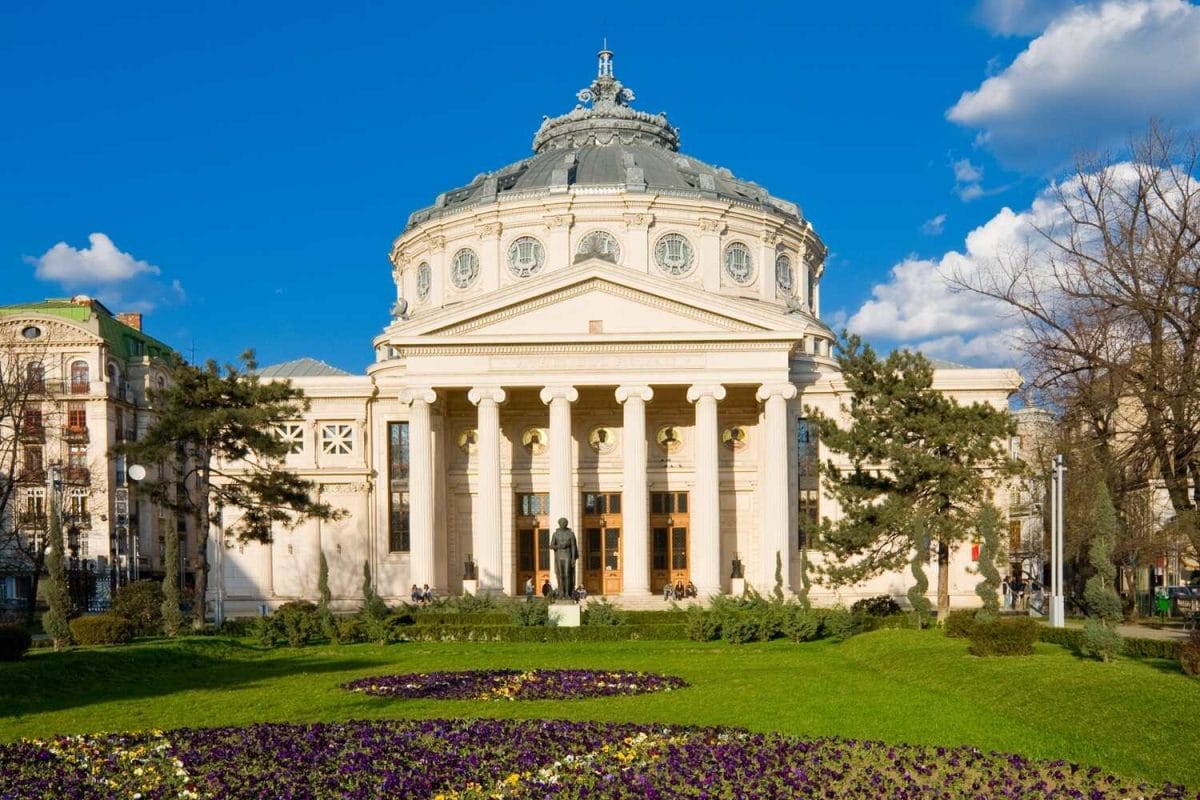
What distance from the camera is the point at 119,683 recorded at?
84.6ft

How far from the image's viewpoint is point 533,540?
5578 centimetres

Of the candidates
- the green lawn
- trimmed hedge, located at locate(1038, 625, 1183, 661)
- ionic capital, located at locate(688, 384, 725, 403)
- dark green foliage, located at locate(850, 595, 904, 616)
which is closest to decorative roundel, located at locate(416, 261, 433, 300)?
ionic capital, located at locate(688, 384, 725, 403)

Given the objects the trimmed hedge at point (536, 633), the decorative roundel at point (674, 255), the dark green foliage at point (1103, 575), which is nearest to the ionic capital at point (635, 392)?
the decorative roundel at point (674, 255)

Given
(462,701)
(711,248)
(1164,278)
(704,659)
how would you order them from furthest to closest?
(711,248), (1164,278), (704,659), (462,701)

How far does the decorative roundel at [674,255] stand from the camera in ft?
205

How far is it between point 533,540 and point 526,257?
16.1m

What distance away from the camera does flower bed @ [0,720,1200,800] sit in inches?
543

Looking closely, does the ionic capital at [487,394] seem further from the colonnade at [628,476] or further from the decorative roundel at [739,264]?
the decorative roundel at [739,264]

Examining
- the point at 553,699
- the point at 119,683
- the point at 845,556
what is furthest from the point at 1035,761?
the point at 845,556

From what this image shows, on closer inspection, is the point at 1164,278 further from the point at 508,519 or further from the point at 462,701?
the point at 508,519

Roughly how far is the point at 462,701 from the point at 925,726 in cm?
859

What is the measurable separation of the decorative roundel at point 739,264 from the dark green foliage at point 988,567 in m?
34.5

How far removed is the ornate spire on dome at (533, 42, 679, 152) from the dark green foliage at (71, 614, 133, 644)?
45.4m

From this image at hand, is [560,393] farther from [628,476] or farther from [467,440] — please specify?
[467,440]
